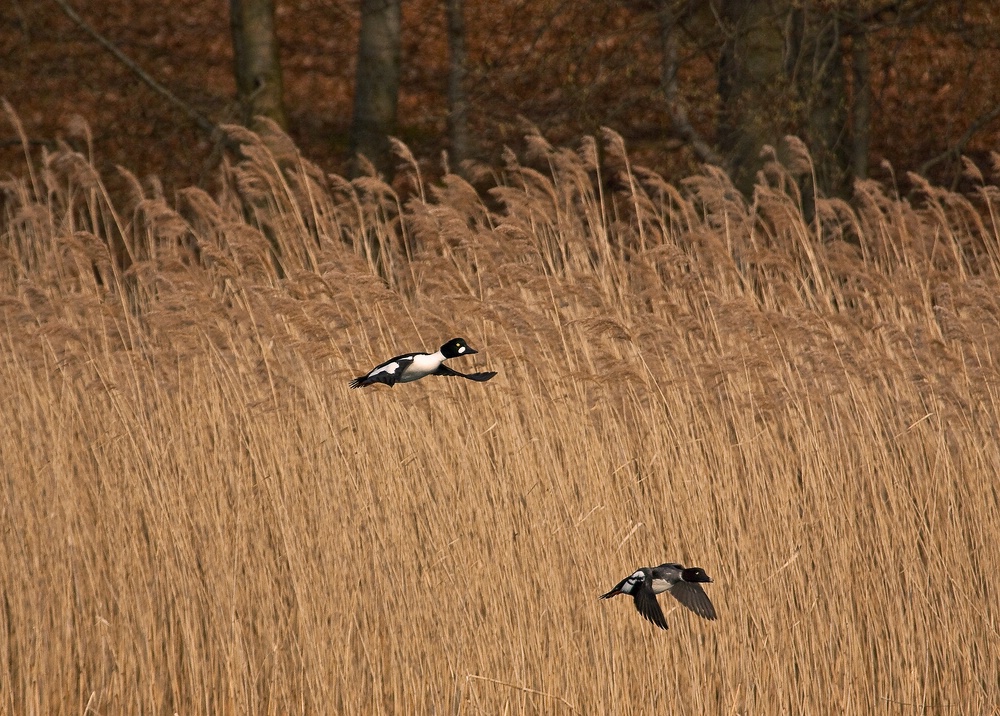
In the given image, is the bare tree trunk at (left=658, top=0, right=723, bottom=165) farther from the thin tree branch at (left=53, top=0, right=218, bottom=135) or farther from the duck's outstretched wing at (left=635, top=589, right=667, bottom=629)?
the duck's outstretched wing at (left=635, top=589, right=667, bottom=629)

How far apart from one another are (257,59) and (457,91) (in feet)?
5.42

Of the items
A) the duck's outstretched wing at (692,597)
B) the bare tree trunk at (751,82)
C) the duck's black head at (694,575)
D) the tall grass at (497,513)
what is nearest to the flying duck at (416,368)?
the duck's black head at (694,575)

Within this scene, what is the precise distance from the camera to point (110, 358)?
441cm

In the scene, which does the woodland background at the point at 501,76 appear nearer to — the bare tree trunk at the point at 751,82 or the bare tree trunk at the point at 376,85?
the bare tree trunk at the point at 751,82

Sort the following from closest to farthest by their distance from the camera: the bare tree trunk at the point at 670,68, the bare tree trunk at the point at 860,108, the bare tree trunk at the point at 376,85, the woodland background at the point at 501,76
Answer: the bare tree trunk at the point at 670,68 < the woodland background at the point at 501,76 < the bare tree trunk at the point at 860,108 < the bare tree trunk at the point at 376,85

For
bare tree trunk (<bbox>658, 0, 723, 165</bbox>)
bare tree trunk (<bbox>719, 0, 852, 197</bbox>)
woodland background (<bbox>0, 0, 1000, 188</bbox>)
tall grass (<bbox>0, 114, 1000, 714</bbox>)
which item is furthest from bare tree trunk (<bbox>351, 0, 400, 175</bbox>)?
tall grass (<bbox>0, 114, 1000, 714</bbox>)

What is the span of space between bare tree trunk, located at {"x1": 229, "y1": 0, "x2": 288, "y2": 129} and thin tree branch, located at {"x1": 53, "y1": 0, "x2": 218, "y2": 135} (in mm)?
632

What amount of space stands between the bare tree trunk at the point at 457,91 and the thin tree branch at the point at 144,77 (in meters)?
2.08

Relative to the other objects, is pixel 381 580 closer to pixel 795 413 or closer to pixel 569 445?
pixel 569 445

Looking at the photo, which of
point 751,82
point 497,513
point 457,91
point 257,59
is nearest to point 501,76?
point 457,91

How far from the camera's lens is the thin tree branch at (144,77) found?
1059 centimetres

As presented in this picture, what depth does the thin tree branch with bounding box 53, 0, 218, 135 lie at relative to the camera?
10586 millimetres

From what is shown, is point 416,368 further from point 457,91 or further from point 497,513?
point 457,91

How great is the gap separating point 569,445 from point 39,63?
10517 mm
